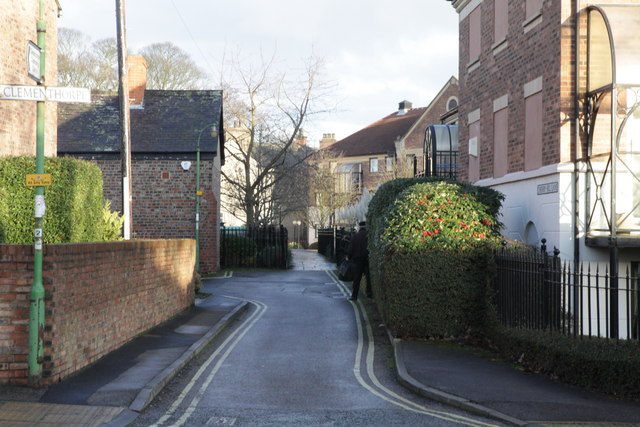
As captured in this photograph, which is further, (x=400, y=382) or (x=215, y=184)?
(x=215, y=184)

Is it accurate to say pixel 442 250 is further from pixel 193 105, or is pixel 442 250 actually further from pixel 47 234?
pixel 193 105

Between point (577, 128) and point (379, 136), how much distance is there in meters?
54.9

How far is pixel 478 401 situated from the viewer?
7.95 meters

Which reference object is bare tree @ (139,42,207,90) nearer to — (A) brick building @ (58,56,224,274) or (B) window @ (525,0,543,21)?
(A) brick building @ (58,56,224,274)

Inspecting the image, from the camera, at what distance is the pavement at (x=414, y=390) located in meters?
7.15

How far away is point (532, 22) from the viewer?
14531mm

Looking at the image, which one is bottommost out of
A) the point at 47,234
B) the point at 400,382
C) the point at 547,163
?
the point at 400,382

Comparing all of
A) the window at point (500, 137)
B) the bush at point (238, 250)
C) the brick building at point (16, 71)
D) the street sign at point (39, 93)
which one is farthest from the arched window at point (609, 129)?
the bush at point (238, 250)

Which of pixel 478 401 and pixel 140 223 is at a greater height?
pixel 140 223

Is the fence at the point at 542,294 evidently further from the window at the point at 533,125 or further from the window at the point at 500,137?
the window at the point at 500,137

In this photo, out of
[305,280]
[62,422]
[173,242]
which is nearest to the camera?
[62,422]

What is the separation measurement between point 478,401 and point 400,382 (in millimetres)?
1578

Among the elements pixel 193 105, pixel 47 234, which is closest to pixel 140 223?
pixel 193 105

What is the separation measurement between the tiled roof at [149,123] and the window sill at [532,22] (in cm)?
1652
